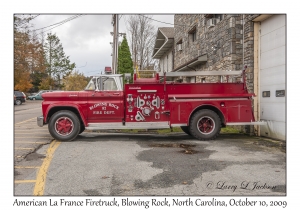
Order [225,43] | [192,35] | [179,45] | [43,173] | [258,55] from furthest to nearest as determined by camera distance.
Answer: [179,45]
[192,35]
[225,43]
[258,55]
[43,173]

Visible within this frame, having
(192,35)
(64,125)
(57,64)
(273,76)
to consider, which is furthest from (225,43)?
(57,64)

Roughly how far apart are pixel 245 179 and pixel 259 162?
1351mm

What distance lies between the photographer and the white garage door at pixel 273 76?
8547mm

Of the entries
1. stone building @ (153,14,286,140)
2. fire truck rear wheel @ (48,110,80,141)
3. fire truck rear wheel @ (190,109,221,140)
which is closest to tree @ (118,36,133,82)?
stone building @ (153,14,286,140)

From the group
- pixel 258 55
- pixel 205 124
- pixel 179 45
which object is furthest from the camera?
pixel 179 45

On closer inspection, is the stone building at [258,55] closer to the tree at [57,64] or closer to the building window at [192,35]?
the building window at [192,35]

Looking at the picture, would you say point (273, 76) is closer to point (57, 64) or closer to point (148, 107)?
point (148, 107)

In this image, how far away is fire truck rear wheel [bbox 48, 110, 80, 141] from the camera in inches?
340

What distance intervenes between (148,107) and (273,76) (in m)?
4.07

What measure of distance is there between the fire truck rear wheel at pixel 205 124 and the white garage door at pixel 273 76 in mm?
1872

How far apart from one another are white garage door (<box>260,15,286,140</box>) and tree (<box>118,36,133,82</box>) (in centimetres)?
1966

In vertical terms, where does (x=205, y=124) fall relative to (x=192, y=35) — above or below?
below

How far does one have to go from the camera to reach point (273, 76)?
905 centimetres
